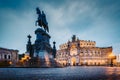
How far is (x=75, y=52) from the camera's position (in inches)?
4825

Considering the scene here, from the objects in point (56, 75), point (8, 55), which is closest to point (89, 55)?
point (8, 55)

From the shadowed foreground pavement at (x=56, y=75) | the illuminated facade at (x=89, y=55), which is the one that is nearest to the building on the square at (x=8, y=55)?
the illuminated facade at (x=89, y=55)

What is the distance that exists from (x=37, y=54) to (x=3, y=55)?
41834mm

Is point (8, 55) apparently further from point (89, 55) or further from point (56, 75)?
point (56, 75)

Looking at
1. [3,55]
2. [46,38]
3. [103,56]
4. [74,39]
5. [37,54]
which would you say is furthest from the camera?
[74,39]

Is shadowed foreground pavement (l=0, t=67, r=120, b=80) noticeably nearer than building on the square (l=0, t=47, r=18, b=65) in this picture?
Yes

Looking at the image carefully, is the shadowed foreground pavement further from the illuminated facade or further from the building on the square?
the illuminated facade

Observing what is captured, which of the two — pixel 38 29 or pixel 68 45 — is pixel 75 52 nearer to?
pixel 68 45

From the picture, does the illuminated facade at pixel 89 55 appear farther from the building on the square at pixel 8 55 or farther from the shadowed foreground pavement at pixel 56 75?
the shadowed foreground pavement at pixel 56 75

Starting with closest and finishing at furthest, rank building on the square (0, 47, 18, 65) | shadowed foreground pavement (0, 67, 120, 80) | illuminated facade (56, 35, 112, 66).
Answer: shadowed foreground pavement (0, 67, 120, 80)
building on the square (0, 47, 18, 65)
illuminated facade (56, 35, 112, 66)

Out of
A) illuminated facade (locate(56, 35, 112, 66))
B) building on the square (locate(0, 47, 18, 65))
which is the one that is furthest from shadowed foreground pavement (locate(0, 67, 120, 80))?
illuminated facade (locate(56, 35, 112, 66))

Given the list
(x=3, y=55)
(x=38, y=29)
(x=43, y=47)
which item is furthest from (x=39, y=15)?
(x=3, y=55)

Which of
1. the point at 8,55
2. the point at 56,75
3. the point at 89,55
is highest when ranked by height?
the point at 56,75

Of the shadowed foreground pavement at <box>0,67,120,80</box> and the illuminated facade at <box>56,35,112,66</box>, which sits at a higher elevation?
the shadowed foreground pavement at <box>0,67,120,80</box>
